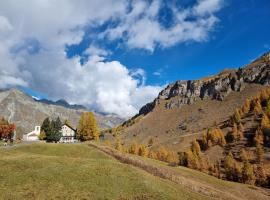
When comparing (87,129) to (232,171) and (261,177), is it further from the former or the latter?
(261,177)

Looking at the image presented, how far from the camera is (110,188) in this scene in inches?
1594

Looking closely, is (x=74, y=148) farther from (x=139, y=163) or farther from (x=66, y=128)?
(x=66, y=128)

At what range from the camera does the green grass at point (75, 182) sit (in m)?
37.8

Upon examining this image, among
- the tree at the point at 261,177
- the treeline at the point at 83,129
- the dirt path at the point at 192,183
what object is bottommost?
the tree at the point at 261,177

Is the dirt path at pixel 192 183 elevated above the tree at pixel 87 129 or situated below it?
below

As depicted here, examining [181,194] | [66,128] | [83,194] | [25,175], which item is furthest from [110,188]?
[66,128]

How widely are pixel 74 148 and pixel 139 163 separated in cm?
2289

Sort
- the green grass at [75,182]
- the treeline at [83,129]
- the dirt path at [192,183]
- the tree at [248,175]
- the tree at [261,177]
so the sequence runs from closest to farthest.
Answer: the green grass at [75,182] → the dirt path at [192,183] → the treeline at [83,129] → the tree at [248,175] → the tree at [261,177]

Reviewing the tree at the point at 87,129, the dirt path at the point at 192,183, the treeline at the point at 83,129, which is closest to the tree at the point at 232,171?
the treeline at the point at 83,129

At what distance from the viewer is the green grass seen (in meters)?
37.8

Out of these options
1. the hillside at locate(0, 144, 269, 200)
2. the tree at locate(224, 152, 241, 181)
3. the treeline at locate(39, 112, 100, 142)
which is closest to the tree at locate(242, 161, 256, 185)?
the tree at locate(224, 152, 241, 181)

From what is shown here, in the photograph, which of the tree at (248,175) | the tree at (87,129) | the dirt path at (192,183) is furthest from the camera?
the tree at (87,129)

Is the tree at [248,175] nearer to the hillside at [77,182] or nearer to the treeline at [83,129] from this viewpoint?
the treeline at [83,129]

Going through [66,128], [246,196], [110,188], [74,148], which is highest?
[66,128]
